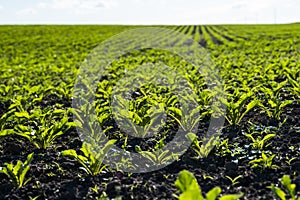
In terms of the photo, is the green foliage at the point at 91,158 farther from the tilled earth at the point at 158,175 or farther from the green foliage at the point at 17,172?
the green foliage at the point at 17,172

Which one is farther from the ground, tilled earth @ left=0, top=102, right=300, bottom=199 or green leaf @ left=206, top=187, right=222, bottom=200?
green leaf @ left=206, top=187, right=222, bottom=200

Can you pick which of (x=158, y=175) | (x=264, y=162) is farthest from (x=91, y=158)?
(x=264, y=162)

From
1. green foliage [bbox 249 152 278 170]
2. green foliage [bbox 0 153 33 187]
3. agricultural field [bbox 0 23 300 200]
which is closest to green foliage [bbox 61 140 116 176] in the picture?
agricultural field [bbox 0 23 300 200]

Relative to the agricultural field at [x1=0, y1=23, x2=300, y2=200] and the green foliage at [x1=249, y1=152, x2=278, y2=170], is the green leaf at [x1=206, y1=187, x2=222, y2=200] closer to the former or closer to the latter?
the agricultural field at [x1=0, y1=23, x2=300, y2=200]

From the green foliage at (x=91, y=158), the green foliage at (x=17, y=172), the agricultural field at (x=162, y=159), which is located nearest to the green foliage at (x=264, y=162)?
the agricultural field at (x=162, y=159)

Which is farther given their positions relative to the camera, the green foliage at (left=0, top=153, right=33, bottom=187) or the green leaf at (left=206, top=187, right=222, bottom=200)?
the green foliage at (left=0, top=153, right=33, bottom=187)

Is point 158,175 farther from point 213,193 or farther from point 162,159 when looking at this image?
point 213,193

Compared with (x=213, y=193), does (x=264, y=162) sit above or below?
below

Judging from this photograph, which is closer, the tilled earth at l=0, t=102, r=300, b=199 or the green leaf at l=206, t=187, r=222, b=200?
the green leaf at l=206, t=187, r=222, b=200

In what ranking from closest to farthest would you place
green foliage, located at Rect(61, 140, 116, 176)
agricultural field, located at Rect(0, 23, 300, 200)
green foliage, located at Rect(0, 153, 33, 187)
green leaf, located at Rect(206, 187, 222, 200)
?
green leaf, located at Rect(206, 187, 222, 200) → agricultural field, located at Rect(0, 23, 300, 200) → green foliage, located at Rect(0, 153, 33, 187) → green foliage, located at Rect(61, 140, 116, 176)

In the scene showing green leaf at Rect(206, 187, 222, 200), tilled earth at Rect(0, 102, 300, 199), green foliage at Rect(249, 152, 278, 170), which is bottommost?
tilled earth at Rect(0, 102, 300, 199)

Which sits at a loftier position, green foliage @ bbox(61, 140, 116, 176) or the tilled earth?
green foliage @ bbox(61, 140, 116, 176)

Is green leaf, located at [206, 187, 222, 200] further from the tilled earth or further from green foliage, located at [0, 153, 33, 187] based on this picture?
green foliage, located at [0, 153, 33, 187]

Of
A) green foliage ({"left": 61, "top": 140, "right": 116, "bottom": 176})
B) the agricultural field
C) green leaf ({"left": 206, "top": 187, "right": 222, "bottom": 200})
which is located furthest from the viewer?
green foliage ({"left": 61, "top": 140, "right": 116, "bottom": 176})
